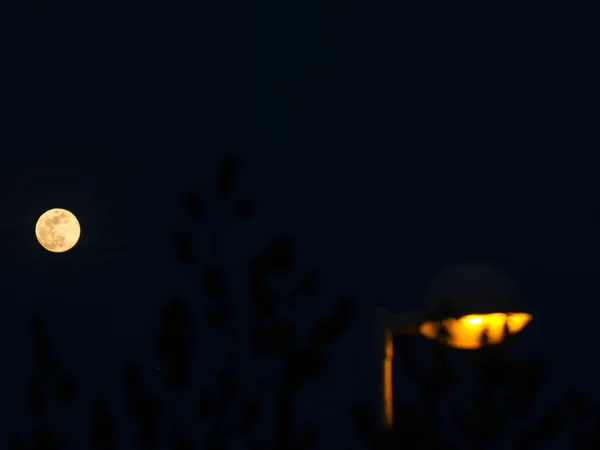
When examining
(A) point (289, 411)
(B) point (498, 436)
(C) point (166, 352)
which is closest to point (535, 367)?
(B) point (498, 436)

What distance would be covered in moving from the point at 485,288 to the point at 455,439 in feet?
3.51

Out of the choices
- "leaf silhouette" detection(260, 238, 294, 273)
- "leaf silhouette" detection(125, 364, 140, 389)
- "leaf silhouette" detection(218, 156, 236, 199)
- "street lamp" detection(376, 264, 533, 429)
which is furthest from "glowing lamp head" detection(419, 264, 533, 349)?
"leaf silhouette" detection(125, 364, 140, 389)

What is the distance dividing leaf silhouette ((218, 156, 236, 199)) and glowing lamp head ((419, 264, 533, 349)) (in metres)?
2.36

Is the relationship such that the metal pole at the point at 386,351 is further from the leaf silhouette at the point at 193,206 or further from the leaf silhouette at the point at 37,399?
the leaf silhouette at the point at 37,399

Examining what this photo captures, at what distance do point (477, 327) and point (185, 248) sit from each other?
2979 millimetres

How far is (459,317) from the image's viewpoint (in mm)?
5816

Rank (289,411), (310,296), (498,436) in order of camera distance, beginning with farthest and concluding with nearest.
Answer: (310,296)
(289,411)
(498,436)

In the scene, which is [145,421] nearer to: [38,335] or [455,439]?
[38,335]

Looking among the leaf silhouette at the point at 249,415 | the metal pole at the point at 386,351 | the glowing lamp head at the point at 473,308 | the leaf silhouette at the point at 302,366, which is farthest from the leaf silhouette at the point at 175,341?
the glowing lamp head at the point at 473,308

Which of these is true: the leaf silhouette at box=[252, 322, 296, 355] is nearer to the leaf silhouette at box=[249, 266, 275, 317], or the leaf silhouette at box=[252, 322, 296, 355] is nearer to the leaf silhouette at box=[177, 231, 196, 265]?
the leaf silhouette at box=[249, 266, 275, 317]

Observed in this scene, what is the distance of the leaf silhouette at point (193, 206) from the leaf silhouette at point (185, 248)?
28 cm

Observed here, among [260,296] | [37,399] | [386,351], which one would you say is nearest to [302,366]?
[260,296]

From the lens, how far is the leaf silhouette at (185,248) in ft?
26.7

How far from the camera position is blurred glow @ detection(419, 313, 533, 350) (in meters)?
5.85
